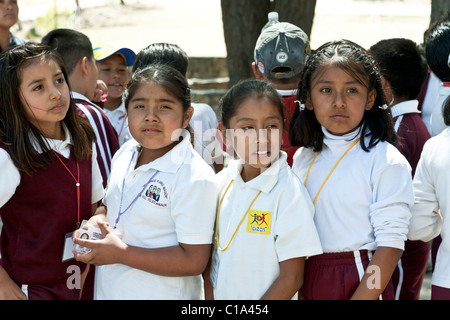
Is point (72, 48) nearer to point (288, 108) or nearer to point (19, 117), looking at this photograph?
point (19, 117)

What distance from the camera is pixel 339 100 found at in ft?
7.60

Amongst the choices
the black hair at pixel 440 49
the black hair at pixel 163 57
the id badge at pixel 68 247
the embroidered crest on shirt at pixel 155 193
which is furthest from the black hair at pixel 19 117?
the black hair at pixel 440 49

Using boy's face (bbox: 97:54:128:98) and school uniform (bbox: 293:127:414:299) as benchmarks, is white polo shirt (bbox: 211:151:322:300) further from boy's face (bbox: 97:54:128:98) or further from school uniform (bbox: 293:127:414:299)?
boy's face (bbox: 97:54:128:98)

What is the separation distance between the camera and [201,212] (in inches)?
89.8

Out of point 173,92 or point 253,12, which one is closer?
point 173,92

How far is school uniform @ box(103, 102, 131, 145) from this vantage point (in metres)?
3.74

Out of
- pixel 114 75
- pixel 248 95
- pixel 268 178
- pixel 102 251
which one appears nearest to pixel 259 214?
pixel 268 178

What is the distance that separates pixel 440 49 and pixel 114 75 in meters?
2.02

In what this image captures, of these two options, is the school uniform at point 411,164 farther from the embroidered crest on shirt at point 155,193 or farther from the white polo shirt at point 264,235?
the embroidered crest on shirt at point 155,193

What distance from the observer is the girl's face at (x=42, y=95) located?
242 cm

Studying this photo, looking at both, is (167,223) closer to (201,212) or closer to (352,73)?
(201,212)
